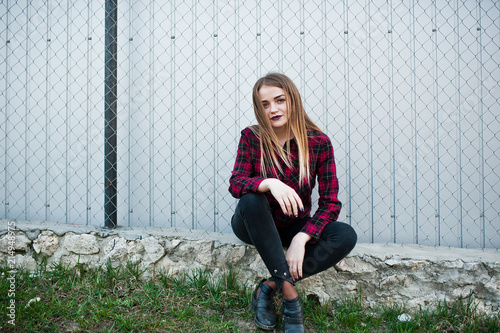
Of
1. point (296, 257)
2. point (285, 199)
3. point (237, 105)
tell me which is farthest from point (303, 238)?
point (237, 105)

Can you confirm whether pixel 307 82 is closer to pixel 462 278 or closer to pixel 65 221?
pixel 462 278

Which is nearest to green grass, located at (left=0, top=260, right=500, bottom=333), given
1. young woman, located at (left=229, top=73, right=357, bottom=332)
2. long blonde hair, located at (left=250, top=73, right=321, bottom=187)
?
young woman, located at (left=229, top=73, right=357, bottom=332)

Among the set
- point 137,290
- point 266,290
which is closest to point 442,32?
point 266,290

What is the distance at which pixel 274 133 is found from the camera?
61.7 inches

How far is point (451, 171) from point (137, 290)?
1.90m

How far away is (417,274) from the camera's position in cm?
170

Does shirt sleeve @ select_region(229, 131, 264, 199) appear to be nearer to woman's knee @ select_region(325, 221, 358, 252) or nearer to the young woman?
the young woman

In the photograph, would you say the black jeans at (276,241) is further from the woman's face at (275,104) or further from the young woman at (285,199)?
the woman's face at (275,104)

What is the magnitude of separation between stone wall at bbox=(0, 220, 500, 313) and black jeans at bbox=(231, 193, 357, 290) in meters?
0.34

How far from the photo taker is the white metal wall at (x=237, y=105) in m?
1.95

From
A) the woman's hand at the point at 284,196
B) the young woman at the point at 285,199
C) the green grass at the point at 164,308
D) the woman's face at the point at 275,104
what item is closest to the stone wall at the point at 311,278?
the green grass at the point at 164,308

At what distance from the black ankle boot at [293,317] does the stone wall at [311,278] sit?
0.34m

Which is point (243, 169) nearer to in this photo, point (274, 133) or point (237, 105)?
point (274, 133)

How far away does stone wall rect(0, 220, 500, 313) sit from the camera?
1678mm
